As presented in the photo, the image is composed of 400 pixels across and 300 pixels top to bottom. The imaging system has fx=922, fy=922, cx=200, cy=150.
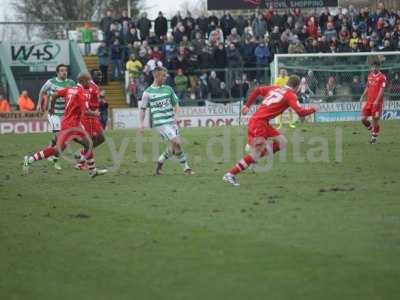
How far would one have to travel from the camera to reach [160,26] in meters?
39.0

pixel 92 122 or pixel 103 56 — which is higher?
pixel 103 56

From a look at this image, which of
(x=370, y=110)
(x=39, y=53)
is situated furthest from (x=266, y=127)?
(x=39, y=53)

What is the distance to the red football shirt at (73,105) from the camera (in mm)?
17125

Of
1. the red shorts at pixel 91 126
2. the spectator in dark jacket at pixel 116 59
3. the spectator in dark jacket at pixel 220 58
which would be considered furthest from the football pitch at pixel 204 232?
the spectator in dark jacket at pixel 116 59

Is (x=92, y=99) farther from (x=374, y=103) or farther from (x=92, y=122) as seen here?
(x=374, y=103)

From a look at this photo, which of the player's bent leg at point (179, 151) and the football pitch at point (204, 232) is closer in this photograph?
the football pitch at point (204, 232)

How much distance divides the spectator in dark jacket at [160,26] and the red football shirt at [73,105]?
21999 millimetres

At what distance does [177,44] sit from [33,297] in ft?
99.8

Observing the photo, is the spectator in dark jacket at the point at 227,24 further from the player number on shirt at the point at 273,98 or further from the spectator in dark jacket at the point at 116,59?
the player number on shirt at the point at 273,98

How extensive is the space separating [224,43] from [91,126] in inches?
826

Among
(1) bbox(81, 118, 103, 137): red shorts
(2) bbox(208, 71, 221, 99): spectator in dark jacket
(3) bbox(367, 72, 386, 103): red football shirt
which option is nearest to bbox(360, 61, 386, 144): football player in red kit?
(3) bbox(367, 72, 386, 103): red football shirt

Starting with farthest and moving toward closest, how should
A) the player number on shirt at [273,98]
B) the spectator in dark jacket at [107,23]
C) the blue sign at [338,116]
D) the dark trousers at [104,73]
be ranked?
the spectator in dark jacket at [107,23], the dark trousers at [104,73], the blue sign at [338,116], the player number on shirt at [273,98]

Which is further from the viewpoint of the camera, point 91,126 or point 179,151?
point 91,126

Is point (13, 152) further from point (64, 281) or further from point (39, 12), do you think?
point (39, 12)
